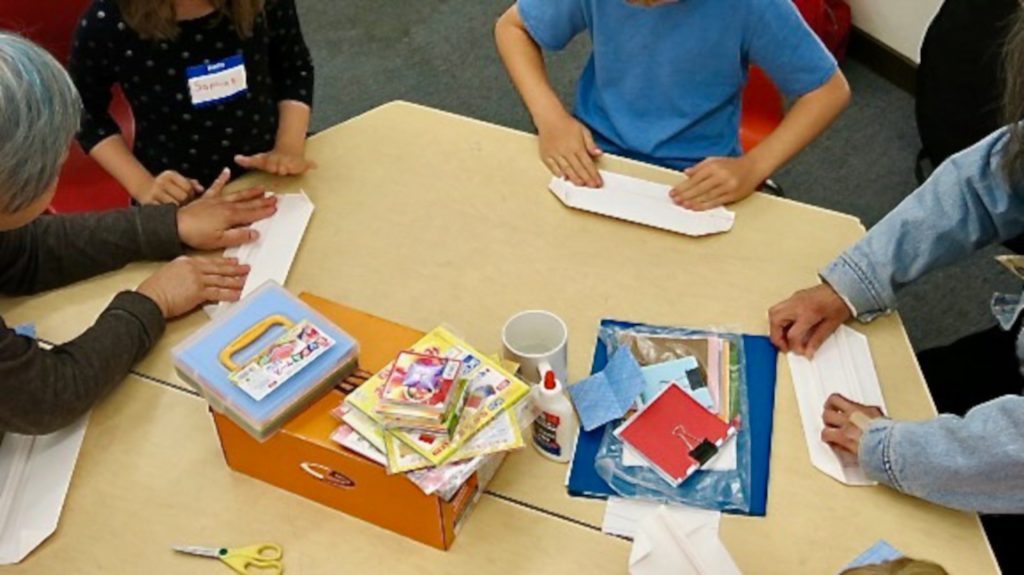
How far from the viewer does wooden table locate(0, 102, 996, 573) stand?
1118 mm

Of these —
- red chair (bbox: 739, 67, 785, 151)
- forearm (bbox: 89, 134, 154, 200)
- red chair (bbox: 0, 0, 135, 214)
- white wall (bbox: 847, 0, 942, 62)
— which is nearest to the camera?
forearm (bbox: 89, 134, 154, 200)

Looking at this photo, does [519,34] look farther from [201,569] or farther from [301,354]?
[201,569]

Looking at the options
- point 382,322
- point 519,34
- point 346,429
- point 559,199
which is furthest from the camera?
point 519,34

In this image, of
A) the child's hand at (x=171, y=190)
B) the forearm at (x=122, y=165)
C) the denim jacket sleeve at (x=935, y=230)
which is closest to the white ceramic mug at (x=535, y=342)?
the denim jacket sleeve at (x=935, y=230)

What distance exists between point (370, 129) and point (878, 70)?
1831 mm

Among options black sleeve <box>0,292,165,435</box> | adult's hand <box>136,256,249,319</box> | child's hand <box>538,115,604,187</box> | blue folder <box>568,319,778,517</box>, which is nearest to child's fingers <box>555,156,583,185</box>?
child's hand <box>538,115,604,187</box>

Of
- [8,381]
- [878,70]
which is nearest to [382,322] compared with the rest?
[8,381]

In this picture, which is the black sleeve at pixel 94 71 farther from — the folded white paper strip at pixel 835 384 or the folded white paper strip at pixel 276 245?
the folded white paper strip at pixel 835 384

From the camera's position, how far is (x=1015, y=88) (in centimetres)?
124

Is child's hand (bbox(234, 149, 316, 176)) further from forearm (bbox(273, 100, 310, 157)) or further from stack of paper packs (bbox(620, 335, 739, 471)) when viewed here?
stack of paper packs (bbox(620, 335, 739, 471))

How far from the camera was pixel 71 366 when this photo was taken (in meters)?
1.19

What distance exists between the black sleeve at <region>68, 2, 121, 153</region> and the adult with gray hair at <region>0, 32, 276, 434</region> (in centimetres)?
22

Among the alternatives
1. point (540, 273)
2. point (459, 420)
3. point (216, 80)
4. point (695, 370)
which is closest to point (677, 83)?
point (540, 273)

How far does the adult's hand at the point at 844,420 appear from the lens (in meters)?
1.15
